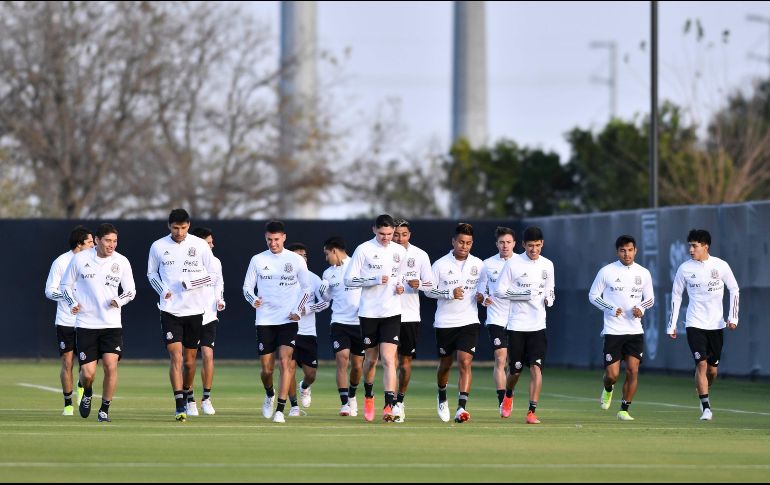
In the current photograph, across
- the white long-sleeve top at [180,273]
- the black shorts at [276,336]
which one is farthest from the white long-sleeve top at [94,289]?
the black shorts at [276,336]

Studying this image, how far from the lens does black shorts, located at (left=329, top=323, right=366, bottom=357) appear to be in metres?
21.7

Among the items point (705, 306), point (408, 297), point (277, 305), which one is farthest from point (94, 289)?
point (705, 306)

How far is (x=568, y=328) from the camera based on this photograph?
116ft

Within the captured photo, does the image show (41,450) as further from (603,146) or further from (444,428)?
(603,146)

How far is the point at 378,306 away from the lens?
19.4m

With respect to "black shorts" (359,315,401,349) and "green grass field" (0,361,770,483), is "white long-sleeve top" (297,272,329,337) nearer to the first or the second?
"green grass field" (0,361,770,483)

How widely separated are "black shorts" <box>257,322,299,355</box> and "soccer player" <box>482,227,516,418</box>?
227 centimetres

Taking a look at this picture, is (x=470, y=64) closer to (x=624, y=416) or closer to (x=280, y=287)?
(x=624, y=416)

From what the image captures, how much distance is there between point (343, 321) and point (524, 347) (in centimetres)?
268

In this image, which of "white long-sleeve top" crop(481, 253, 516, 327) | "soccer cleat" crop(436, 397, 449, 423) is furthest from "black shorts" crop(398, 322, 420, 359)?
"white long-sleeve top" crop(481, 253, 516, 327)

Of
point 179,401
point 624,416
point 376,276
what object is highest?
point 376,276

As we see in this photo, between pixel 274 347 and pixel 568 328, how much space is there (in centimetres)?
1585

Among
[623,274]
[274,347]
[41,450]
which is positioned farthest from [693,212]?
[41,450]

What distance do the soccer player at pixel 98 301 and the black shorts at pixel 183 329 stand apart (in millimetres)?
636
